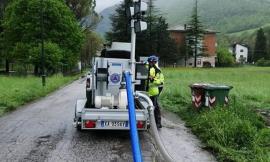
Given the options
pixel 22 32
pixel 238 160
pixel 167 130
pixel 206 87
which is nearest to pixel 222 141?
pixel 238 160

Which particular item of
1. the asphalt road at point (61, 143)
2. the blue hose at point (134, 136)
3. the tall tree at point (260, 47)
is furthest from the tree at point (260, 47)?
the blue hose at point (134, 136)

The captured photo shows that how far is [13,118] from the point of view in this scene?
1555 centimetres

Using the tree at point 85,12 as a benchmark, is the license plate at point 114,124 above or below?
below

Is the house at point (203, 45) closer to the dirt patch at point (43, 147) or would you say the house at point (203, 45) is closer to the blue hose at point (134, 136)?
the dirt patch at point (43, 147)

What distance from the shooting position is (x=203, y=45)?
116 metres

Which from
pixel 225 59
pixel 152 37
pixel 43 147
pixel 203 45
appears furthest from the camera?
pixel 225 59

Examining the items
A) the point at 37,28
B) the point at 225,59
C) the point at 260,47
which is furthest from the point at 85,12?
the point at 260,47

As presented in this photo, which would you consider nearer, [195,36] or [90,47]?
[90,47]

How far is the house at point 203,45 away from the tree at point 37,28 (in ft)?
195

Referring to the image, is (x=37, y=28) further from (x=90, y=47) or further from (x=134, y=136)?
(x=134, y=136)

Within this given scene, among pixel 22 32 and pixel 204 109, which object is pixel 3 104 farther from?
pixel 22 32

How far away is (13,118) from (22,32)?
4238cm

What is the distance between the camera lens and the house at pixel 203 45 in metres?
117

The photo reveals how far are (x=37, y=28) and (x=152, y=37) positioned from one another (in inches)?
1637
